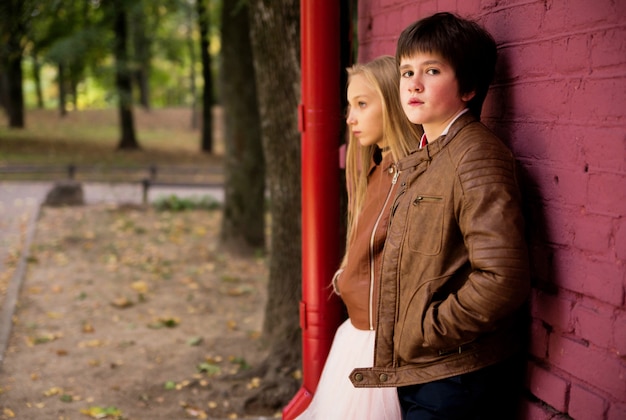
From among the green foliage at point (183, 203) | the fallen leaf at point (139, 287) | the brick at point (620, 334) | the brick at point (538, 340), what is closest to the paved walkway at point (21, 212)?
the green foliage at point (183, 203)

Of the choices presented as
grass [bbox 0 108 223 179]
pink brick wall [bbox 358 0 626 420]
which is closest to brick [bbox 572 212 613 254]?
pink brick wall [bbox 358 0 626 420]

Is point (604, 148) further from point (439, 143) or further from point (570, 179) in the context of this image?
point (439, 143)

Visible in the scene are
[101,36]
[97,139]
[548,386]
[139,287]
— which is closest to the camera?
[548,386]

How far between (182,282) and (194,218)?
423cm

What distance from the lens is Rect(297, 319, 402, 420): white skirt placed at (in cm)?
265

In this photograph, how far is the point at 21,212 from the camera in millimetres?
12523

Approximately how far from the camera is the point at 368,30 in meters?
3.48

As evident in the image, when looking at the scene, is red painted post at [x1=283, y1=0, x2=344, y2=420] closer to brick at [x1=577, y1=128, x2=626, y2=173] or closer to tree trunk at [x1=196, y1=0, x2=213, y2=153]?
brick at [x1=577, y1=128, x2=626, y2=173]

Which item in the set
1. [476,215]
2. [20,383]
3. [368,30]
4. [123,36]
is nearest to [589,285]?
[476,215]

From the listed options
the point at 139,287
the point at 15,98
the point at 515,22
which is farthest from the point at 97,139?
the point at 515,22

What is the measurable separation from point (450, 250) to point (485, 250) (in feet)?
0.60

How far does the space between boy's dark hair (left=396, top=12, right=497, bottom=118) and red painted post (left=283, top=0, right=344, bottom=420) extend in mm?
994

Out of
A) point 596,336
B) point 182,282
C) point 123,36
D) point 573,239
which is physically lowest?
point 182,282

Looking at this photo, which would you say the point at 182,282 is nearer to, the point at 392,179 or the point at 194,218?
the point at 194,218
